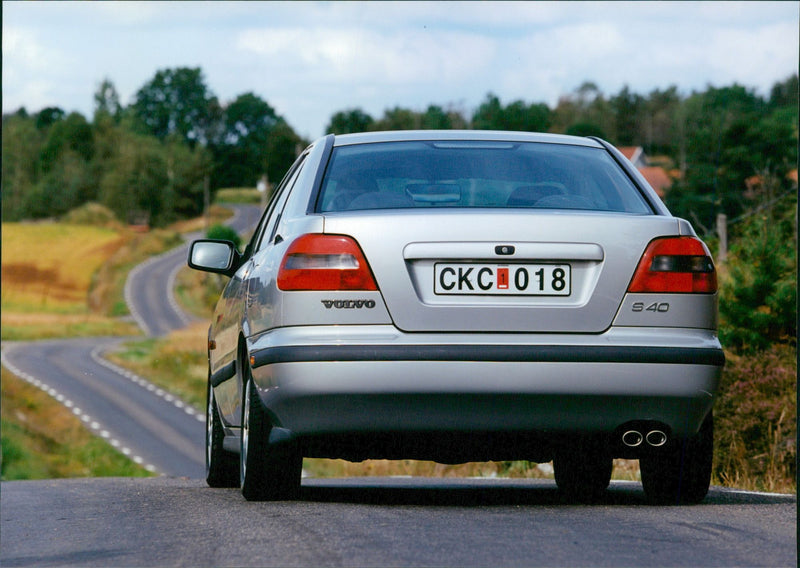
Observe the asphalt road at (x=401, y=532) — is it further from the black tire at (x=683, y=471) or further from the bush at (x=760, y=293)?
the bush at (x=760, y=293)

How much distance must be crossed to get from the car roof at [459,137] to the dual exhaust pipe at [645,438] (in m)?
1.65

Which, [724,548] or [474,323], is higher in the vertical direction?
[474,323]

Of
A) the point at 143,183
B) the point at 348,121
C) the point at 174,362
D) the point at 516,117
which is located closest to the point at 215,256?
the point at 174,362

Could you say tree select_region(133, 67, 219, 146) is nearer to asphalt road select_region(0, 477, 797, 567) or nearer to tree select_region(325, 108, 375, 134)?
tree select_region(325, 108, 375, 134)

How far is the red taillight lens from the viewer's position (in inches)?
246

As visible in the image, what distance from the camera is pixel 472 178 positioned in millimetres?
6770

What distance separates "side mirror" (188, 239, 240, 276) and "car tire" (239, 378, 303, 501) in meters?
1.44

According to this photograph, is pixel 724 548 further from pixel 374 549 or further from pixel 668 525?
pixel 374 549

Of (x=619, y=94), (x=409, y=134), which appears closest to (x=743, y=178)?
(x=409, y=134)

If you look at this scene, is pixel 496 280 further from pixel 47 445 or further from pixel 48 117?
pixel 48 117

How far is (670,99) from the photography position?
6654 inches

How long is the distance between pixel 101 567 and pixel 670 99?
552ft

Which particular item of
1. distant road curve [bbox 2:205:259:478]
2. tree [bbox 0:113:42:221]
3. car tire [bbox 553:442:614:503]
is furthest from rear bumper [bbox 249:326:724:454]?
tree [bbox 0:113:42:221]

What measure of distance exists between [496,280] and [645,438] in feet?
3.11
